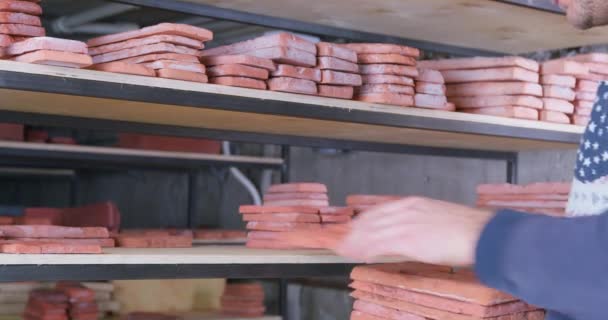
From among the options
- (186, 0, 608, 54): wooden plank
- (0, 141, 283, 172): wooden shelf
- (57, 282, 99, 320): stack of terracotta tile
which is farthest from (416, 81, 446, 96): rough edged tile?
(0, 141, 283, 172): wooden shelf

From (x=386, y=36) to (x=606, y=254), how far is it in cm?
270

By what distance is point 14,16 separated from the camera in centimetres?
227

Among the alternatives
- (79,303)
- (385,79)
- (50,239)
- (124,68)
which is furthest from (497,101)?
(79,303)

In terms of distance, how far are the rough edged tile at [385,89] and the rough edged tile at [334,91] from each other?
9 cm

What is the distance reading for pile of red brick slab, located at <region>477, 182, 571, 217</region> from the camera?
9.77 feet

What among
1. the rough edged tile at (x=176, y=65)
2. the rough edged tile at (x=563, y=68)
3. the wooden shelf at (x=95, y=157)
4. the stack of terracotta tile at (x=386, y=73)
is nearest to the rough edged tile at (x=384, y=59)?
the stack of terracotta tile at (x=386, y=73)

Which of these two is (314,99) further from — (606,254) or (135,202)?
(135,202)

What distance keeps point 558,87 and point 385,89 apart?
0.86 m

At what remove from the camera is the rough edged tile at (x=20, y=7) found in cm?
227

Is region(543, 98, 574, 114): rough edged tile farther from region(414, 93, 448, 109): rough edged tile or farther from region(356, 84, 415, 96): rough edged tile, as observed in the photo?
region(356, 84, 415, 96): rough edged tile

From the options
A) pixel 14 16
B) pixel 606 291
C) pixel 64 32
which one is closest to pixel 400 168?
pixel 64 32

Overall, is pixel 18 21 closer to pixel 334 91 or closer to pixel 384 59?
pixel 334 91

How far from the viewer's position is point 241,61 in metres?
2.44

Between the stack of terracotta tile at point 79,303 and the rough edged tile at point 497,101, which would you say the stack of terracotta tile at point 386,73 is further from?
the stack of terracotta tile at point 79,303
